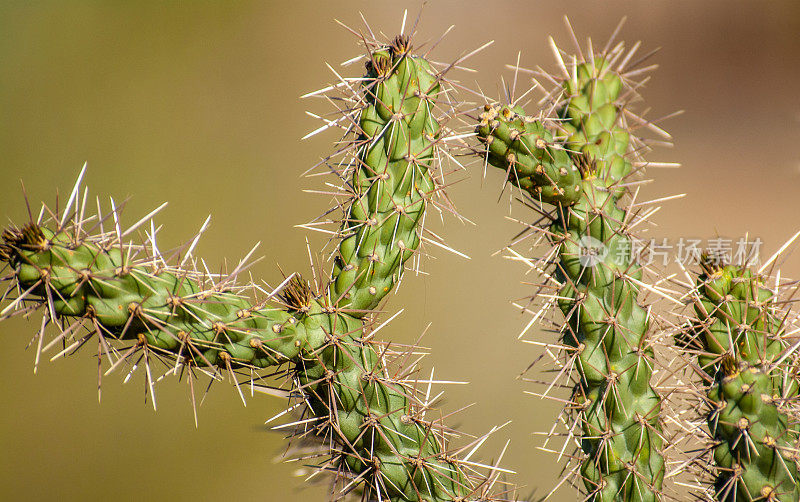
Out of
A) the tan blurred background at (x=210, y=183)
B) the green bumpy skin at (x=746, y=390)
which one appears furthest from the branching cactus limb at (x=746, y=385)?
the tan blurred background at (x=210, y=183)

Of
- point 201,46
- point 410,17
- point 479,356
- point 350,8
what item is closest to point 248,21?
point 201,46

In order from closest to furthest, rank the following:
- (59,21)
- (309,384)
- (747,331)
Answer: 1. (309,384)
2. (747,331)
3. (59,21)

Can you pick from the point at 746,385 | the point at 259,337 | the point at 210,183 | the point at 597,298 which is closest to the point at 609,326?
the point at 597,298

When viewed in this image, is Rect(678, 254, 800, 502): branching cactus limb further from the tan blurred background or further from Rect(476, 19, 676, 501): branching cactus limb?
the tan blurred background

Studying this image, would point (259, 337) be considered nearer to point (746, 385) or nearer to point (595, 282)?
point (595, 282)

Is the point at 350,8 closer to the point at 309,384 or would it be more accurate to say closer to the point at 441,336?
the point at 441,336

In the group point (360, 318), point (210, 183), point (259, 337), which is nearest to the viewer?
point (259, 337)

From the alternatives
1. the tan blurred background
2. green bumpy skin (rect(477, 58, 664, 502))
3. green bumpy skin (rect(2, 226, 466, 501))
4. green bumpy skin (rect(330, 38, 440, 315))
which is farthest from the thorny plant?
the tan blurred background
